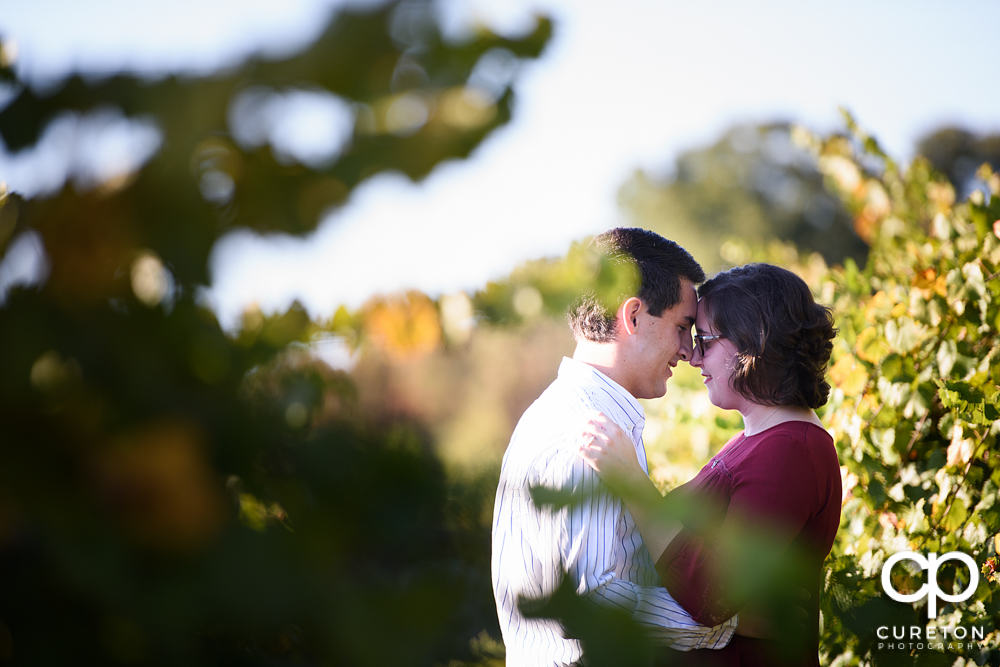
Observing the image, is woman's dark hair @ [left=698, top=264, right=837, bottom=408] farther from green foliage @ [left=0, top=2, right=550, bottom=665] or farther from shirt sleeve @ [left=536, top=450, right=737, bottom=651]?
green foliage @ [left=0, top=2, right=550, bottom=665]

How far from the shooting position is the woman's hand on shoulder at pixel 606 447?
2078 mm

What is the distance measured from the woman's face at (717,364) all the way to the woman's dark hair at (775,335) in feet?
0.09

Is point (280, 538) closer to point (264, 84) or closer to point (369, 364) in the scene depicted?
point (369, 364)

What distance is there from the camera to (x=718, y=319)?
9.24ft

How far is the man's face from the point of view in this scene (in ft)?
9.21

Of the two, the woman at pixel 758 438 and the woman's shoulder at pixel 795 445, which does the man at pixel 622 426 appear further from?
the woman's shoulder at pixel 795 445

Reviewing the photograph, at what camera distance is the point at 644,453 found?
2.60 m

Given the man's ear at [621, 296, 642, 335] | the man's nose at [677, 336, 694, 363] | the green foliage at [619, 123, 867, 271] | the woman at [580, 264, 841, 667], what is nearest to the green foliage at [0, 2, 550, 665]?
the woman at [580, 264, 841, 667]

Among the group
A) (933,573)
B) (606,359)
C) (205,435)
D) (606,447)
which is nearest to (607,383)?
(606,359)

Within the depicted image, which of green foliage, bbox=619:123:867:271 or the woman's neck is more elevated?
the woman's neck

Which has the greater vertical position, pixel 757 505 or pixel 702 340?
pixel 702 340

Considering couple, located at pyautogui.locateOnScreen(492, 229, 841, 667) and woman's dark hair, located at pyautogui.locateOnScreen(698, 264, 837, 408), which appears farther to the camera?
woman's dark hair, located at pyautogui.locateOnScreen(698, 264, 837, 408)

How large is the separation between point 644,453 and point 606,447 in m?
0.48

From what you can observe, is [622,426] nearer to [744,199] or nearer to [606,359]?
[606,359]
